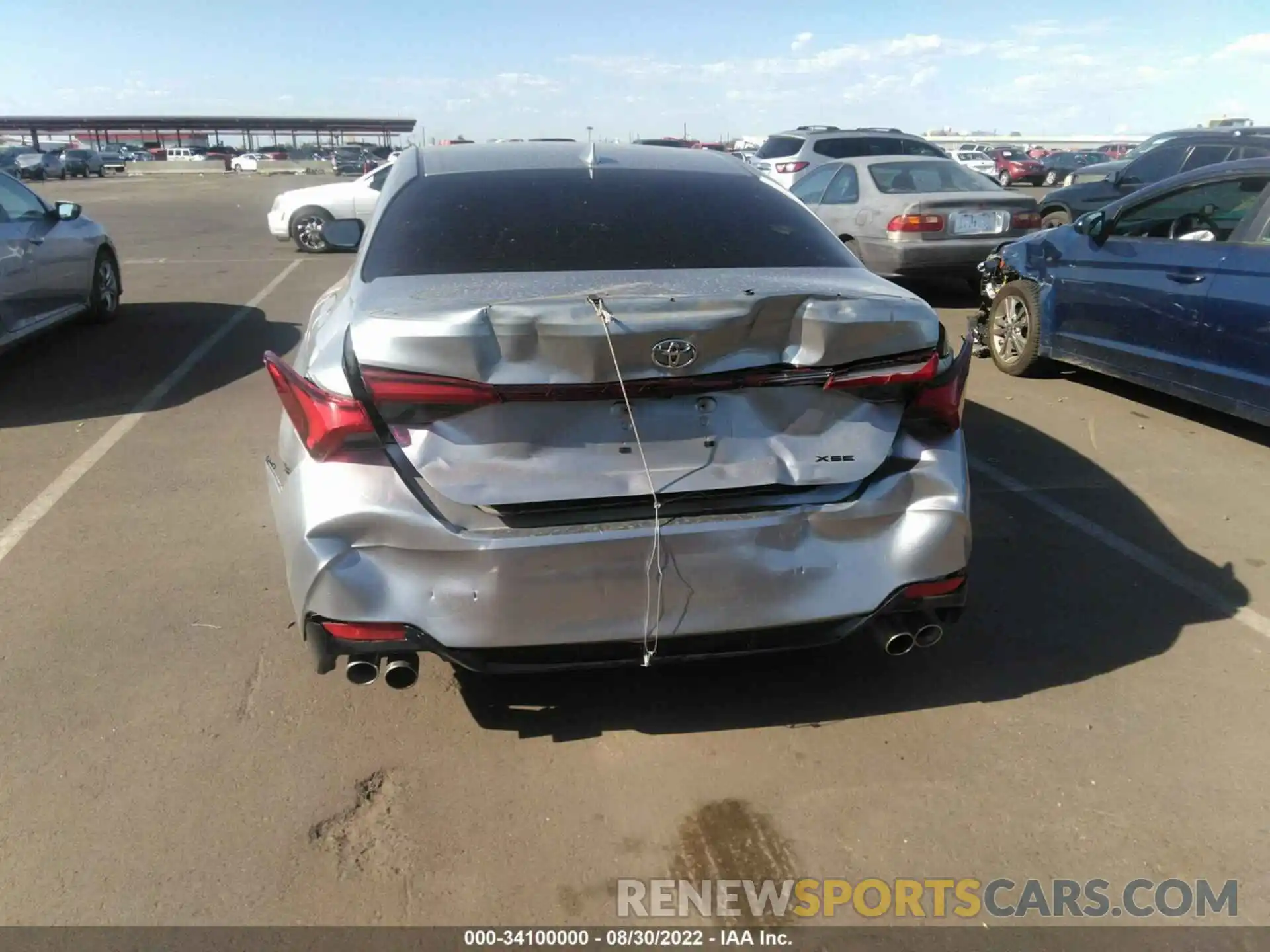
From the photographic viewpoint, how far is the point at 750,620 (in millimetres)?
2701

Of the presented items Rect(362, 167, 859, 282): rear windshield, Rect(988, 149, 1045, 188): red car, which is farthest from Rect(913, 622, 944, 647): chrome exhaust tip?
Rect(988, 149, 1045, 188): red car

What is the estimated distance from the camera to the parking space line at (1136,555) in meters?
3.84

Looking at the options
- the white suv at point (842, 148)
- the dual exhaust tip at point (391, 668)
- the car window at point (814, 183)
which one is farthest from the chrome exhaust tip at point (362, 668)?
the white suv at point (842, 148)

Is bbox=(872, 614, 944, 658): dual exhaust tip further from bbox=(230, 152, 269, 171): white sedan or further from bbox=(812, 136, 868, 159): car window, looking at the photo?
bbox=(230, 152, 269, 171): white sedan

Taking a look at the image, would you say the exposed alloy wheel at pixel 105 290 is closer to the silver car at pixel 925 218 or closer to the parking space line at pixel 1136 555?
the silver car at pixel 925 218

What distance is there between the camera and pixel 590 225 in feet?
11.2

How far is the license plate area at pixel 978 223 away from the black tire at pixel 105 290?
8179 mm

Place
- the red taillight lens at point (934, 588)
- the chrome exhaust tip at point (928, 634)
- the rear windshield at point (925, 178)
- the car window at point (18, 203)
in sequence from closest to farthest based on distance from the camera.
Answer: the red taillight lens at point (934, 588) < the chrome exhaust tip at point (928, 634) < the car window at point (18, 203) < the rear windshield at point (925, 178)

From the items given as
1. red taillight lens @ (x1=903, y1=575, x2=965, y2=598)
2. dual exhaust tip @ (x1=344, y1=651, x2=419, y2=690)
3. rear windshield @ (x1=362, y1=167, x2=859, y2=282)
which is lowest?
dual exhaust tip @ (x1=344, y1=651, x2=419, y2=690)

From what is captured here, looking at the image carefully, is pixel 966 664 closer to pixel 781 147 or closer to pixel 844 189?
pixel 844 189

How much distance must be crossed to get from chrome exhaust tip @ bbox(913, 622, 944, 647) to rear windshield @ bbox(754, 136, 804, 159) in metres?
14.2

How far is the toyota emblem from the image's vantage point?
8.42 feet

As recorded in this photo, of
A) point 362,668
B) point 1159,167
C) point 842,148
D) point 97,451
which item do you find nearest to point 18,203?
point 97,451

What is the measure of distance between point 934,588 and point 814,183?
32.7ft
